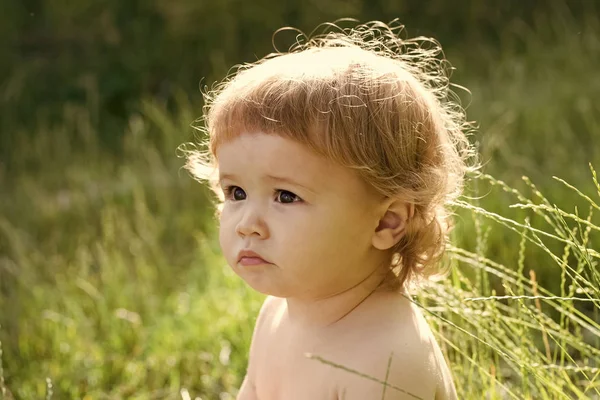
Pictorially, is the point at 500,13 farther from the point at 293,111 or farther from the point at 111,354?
the point at 293,111

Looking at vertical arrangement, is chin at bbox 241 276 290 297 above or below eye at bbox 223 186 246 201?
below

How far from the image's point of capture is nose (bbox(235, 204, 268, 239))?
1918 mm

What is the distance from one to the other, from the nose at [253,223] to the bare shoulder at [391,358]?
10.2 inches

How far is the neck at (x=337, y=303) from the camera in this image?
2020 mm

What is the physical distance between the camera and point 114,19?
23.1ft

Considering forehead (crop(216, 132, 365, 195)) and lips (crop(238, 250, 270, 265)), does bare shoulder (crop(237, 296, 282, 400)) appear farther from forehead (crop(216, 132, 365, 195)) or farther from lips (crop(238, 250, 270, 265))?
forehead (crop(216, 132, 365, 195))

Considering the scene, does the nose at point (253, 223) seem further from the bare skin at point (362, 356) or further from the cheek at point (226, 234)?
the bare skin at point (362, 356)

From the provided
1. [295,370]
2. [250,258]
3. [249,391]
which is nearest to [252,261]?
[250,258]

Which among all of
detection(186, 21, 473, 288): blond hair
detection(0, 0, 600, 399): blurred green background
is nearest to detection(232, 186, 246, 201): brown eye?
detection(186, 21, 473, 288): blond hair

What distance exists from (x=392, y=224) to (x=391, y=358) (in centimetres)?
28

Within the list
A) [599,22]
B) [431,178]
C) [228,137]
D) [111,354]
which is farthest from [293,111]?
[599,22]

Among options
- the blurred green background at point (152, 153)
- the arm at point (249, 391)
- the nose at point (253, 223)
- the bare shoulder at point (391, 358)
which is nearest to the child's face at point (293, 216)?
the nose at point (253, 223)

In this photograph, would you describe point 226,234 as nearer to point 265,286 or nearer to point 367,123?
point 265,286

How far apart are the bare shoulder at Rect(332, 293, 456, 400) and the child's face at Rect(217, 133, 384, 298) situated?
11cm
